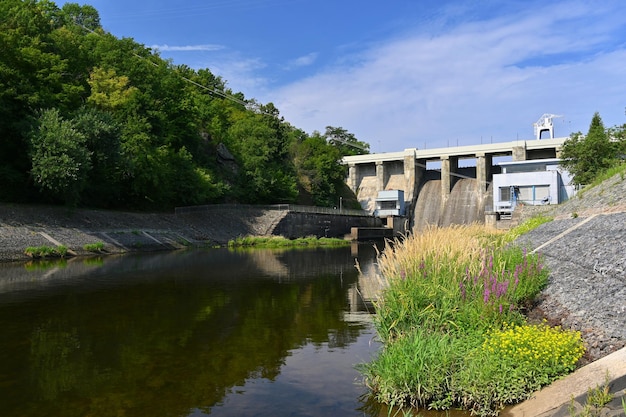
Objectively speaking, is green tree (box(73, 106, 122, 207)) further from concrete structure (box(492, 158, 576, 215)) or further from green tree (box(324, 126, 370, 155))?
green tree (box(324, 126, 370, 155))

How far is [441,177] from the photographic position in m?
92.4

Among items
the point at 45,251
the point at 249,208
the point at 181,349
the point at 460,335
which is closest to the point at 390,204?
the point at 249,208

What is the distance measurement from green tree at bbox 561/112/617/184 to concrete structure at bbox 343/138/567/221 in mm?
19832

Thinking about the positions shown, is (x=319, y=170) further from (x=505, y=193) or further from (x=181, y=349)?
(x=181, y=349)

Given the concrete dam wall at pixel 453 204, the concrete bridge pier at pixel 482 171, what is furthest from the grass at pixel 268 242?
the concrete bridge pier at pixel 482 171

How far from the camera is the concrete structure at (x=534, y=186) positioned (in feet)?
212

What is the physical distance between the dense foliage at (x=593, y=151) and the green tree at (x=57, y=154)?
162 ft

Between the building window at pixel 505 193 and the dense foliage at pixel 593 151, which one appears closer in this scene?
the dense foliage at pixel 593 151

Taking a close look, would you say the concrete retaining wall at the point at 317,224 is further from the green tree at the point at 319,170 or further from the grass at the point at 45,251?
the grass at the point at 45,251

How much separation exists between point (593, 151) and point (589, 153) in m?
0.48

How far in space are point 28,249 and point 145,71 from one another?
33635 mm

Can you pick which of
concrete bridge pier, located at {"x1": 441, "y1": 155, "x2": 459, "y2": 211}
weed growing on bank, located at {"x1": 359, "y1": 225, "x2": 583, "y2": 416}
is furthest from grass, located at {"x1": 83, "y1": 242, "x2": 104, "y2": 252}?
concrete bridge pier, located at {"x1": 441, "y1": 155, "x2": 459, "y2": 211}

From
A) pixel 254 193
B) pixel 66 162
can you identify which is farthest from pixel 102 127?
pixel 254 193

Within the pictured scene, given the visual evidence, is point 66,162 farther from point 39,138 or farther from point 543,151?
point 543,151
